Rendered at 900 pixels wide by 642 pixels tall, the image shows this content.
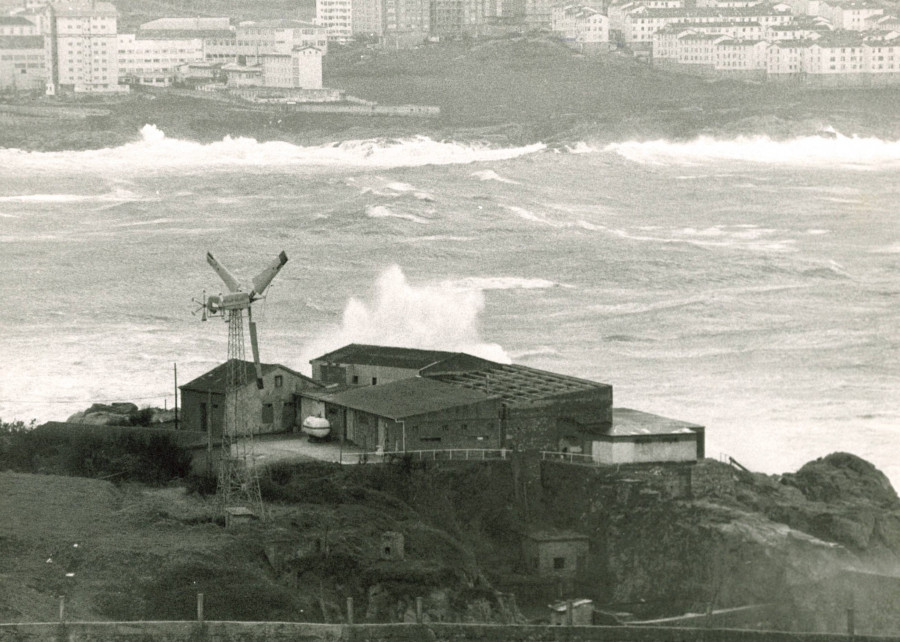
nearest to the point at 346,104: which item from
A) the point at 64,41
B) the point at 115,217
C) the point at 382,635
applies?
the point at 64,41

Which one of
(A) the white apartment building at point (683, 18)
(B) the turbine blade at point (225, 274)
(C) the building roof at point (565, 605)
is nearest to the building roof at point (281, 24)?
(A) the white apartment building at point (683, 18)

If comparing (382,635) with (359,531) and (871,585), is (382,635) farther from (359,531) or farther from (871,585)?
(871,585)

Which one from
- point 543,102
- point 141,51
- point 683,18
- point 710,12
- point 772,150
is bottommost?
point 772,150

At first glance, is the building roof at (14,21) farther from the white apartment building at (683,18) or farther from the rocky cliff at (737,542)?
the rocky cliff at (737,542)

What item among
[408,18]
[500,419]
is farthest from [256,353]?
[408,18]

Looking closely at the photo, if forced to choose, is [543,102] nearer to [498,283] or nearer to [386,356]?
[498,283]

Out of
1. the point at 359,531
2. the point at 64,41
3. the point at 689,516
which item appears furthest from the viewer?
the point at 64,41

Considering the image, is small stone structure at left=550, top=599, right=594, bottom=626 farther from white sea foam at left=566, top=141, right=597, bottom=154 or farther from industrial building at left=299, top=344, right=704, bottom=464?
white sea foam at left=566, top=141, right=597, bottom=154
